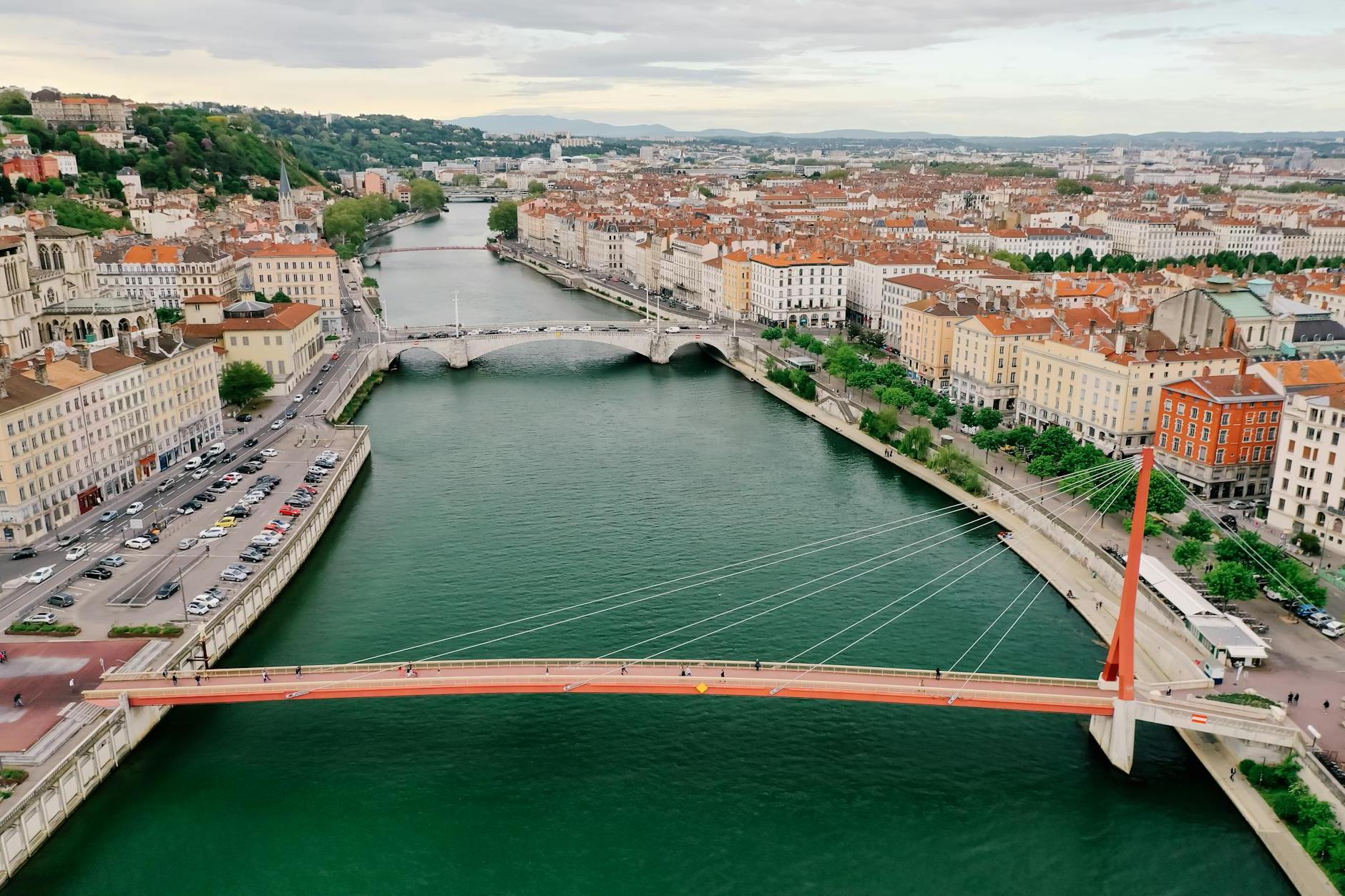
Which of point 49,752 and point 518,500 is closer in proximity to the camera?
point 49,752

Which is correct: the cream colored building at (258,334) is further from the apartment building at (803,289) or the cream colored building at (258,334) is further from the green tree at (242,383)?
the apartment building at (803,289)

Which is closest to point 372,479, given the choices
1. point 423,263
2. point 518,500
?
point 518,500

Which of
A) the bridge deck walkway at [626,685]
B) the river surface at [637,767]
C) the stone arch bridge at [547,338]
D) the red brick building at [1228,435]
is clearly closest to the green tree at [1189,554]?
the river surface at [637,767]

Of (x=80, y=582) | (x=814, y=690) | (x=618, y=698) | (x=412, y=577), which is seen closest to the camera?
(x=814, y=690)

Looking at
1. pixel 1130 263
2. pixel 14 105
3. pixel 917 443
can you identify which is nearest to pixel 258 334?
pixel 917 443

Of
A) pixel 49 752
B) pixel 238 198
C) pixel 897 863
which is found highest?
pixel 238 198

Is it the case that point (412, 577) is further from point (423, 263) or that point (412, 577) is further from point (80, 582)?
point (423, 263)

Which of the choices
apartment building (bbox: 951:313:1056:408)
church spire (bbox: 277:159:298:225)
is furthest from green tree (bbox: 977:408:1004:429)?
church spire (bbox: 277:159:298:225)
